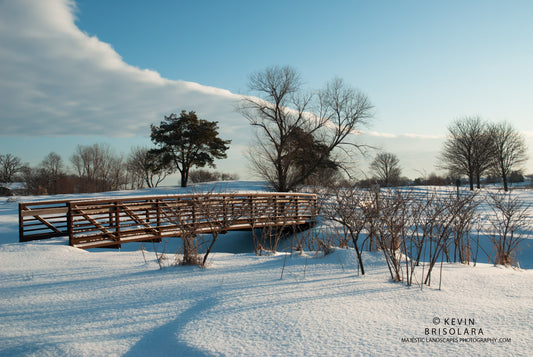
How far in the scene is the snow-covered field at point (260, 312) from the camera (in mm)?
2473

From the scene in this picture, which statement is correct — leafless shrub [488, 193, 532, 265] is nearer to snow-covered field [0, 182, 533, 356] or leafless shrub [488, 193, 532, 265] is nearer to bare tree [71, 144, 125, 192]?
snow-covered field [0, 182, 533, 356]

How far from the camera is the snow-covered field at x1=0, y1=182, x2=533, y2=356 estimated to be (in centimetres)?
247

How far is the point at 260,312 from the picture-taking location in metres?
3.06

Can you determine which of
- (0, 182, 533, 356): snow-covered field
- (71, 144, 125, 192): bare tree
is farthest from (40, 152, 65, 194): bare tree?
(0, 182, 533, 356): snow-covered field

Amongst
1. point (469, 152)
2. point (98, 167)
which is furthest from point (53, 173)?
point (469, 152)

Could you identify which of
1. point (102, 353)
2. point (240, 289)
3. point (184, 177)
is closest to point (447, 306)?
point (240, 289)

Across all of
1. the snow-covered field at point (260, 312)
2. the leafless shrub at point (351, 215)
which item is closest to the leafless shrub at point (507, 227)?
the snow-covered field at point (260, 312)

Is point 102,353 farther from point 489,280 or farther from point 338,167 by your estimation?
point 338,167

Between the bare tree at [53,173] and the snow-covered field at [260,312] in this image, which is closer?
the snow-covered field at [260,312]

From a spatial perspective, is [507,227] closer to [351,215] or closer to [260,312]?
[351,215]

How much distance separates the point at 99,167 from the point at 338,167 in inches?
1316

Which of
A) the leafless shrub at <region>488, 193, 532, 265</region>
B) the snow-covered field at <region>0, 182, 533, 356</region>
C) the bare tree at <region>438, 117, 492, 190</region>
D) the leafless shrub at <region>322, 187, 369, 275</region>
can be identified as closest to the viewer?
the snow-covered field at <region>0, 182, 533, 356</region>

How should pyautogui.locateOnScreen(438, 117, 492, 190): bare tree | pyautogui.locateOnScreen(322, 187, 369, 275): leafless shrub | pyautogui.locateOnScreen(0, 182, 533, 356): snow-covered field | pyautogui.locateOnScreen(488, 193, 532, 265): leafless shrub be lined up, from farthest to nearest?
pyautogui.locateOnScreen(438, 117, 492, 190): bare tree < pyautogui.locateOnScreen(488, 193, 532, 265): leafless shrub < pyautogui.locateOnScreen(322, 187, 369, 275): leafless shrub < pyautogui.locateOnScreen(0, 182, 533, 356): snow-covered field

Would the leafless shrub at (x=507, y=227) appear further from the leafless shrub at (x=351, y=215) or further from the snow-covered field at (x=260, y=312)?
the leafless shrub at (x=351, y=215)
